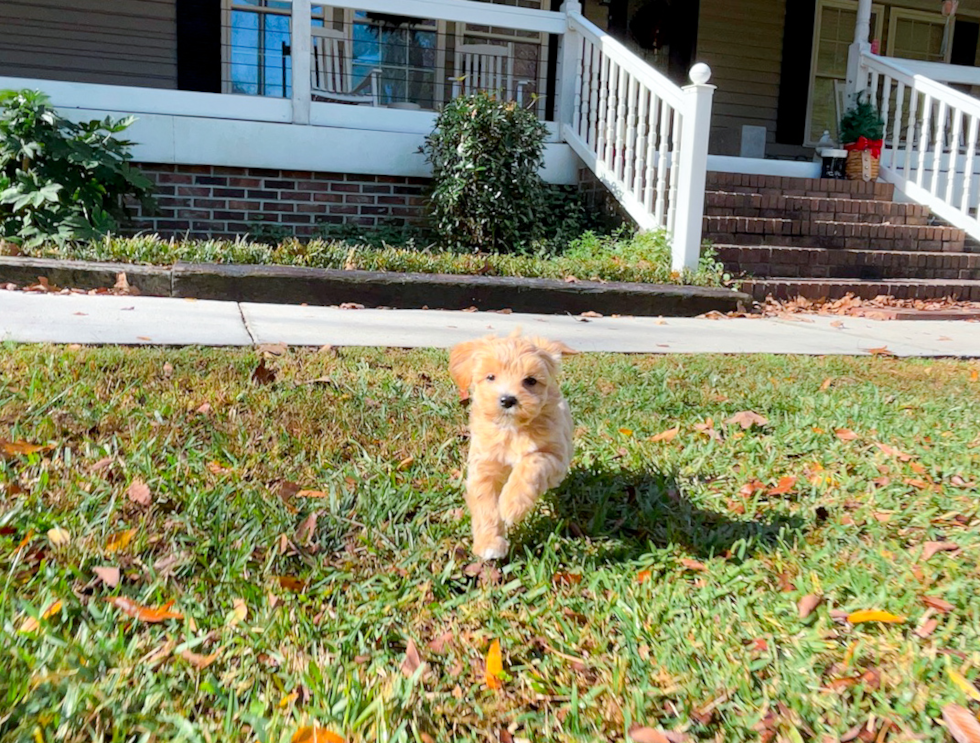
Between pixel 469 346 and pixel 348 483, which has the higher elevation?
pixel 469 346

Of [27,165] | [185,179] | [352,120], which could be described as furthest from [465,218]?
[27,165]

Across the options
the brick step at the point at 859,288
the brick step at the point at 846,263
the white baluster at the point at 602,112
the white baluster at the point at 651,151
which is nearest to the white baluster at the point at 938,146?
the brick step at the point at 846,263

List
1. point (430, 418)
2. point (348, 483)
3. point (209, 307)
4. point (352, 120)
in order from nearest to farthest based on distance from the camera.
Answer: point (348, 483), point (430, 418), point (209, 307), point (352, 120)

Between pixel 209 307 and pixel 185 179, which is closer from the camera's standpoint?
pixel 209 307

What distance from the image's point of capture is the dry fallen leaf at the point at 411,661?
70.2 inches

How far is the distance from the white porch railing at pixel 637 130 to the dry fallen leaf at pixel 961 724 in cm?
610

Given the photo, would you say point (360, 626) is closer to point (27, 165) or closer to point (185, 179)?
point (27, 165)

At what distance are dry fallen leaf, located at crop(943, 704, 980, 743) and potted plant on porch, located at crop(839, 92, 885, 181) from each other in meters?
9.55

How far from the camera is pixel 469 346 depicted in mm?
2334

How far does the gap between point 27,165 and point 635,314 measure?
4.85 meters

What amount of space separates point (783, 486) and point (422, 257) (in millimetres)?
4292

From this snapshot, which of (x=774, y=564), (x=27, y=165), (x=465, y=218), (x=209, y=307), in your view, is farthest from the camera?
(x=465, y=218)

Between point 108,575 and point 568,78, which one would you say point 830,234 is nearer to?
point 568,78

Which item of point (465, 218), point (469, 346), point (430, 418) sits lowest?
point (430, 418)
